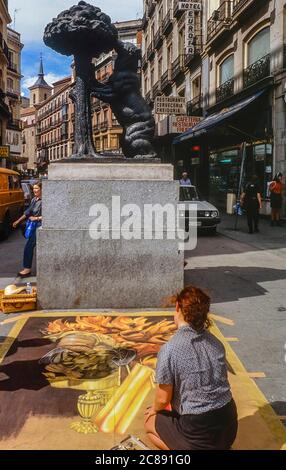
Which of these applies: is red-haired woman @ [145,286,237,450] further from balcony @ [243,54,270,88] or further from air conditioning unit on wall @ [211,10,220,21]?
air conditioning unit on wall @ [211,10,220,21]

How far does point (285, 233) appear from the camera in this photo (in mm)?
14156

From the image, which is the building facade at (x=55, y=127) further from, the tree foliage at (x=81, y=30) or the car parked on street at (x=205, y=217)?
the tree foliage at (x=81, y=30)

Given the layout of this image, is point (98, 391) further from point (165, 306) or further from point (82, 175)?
point (82, 175)

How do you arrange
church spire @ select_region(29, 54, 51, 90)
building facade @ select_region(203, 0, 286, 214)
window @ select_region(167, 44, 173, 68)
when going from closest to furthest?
building facade @ select_region(203, 0, 286, 214), window @ select_region(167, 44, 173, 68), church spire @ select_region(29, 54, 51, 90)

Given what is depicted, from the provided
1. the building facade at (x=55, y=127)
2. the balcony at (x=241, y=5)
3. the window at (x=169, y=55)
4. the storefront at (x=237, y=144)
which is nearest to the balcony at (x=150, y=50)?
the window at (x=169, y=55)

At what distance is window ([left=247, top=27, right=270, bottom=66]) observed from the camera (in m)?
18.0

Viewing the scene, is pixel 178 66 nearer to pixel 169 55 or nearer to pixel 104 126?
pixel 169 55

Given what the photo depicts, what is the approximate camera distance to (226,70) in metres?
22.7

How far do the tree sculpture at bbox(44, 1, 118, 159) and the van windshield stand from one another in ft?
29.1

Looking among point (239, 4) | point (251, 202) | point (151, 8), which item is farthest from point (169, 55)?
point (251, 202)

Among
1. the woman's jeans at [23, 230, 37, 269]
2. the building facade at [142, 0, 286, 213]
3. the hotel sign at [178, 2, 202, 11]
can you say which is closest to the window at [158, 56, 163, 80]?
the building facade at [142, 0, 286, 213]

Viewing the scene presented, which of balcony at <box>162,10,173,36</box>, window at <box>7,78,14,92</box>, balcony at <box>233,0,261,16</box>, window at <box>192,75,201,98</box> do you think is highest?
window at <box>7,78,14,92</box>

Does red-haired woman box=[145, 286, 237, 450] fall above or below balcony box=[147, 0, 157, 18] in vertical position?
below
